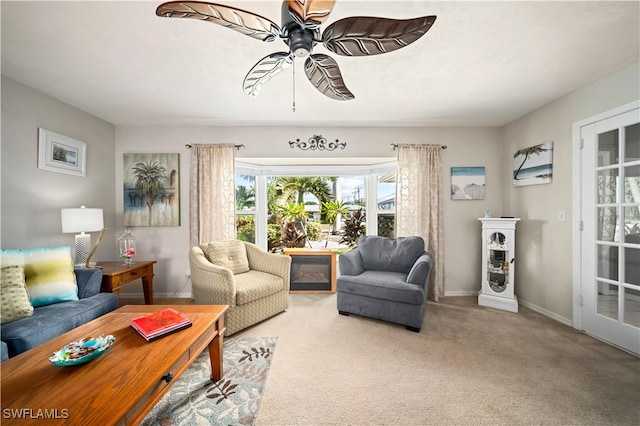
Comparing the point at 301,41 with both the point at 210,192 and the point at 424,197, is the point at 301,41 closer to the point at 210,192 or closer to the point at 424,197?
the point at 210,192

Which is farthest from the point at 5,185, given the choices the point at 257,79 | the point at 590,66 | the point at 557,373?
the point at 590,66

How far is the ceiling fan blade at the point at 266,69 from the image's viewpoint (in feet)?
4.59

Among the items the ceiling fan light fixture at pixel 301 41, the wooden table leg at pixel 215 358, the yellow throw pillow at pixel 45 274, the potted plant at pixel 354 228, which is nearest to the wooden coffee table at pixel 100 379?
the wooden table leg at pixel 215 358

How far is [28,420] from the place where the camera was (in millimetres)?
908

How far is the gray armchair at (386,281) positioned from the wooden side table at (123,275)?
229 centimetres

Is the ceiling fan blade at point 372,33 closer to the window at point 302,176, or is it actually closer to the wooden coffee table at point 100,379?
the wooden coffee table at point 100,379

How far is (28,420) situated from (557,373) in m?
3.07

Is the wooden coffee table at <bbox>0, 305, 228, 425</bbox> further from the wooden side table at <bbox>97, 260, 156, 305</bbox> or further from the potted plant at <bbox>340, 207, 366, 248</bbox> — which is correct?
the potted plant at <bbox>340, 207, 366, 248</bbox>

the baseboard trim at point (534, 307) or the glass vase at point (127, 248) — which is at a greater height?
the glass vase at point (127, 248)

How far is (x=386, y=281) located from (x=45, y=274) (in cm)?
309

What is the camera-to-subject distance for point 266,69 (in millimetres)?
1524

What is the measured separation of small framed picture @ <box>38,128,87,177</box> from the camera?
8.50ft

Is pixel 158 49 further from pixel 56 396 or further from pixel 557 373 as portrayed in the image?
pixel 557 373

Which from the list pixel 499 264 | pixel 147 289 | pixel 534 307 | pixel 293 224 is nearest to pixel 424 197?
pixel 499 264
